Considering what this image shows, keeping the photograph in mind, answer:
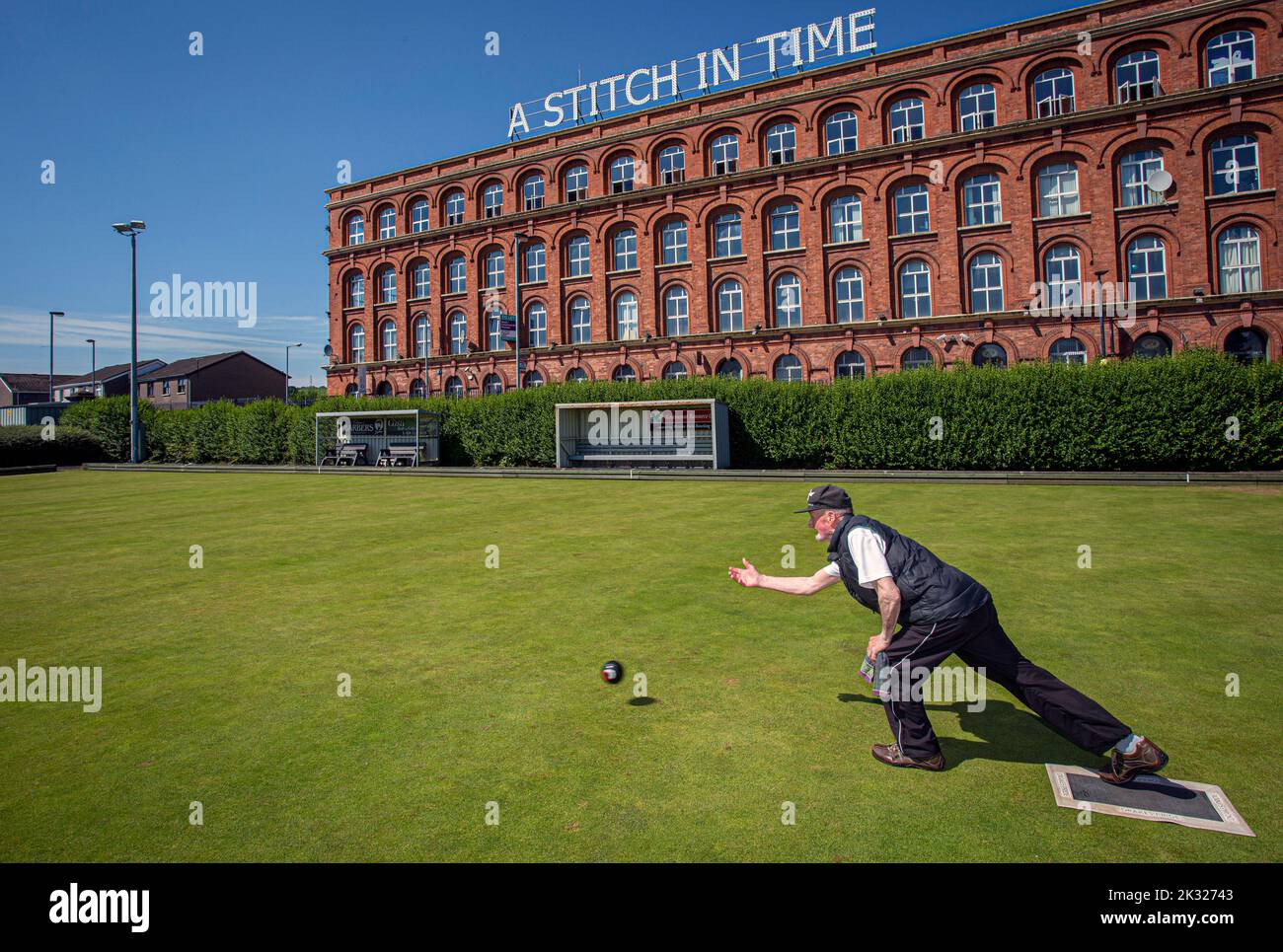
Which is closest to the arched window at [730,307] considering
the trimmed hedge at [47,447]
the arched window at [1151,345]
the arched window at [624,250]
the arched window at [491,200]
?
the arched window at [624,250]

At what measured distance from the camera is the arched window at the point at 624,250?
45.4 m

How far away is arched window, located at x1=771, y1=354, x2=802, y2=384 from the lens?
40531mm

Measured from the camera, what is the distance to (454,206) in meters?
52.1

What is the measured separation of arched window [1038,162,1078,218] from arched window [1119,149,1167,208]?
197 cm

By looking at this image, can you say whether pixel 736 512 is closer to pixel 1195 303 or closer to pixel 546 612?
pixel 546 612

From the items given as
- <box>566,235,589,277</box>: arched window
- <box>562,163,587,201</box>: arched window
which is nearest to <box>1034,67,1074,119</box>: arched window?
<box>562,163,587,201</box>: arched window

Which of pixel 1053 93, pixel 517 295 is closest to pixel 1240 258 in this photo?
pixel 1053 93

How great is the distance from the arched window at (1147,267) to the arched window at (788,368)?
15880mm

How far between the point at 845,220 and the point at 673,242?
33.8 ft

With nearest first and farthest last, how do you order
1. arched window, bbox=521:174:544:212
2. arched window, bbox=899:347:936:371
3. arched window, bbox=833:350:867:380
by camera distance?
arched window, bbox=899:347:936:371 → arched window, bbox=833:350:867:380 → arched window, bbox=521:174:544:212

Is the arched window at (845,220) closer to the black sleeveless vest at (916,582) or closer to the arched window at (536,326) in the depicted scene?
the arched window at (536,326)

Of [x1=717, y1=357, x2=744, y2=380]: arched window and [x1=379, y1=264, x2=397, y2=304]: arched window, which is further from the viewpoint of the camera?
[x1=379, y1=264, x2=397, y2=304]: arched window

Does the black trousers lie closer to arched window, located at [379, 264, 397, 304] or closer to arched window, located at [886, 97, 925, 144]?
arched window, located at [886, 97, 925, 144]

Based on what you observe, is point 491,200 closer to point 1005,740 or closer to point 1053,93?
point 1053,93
